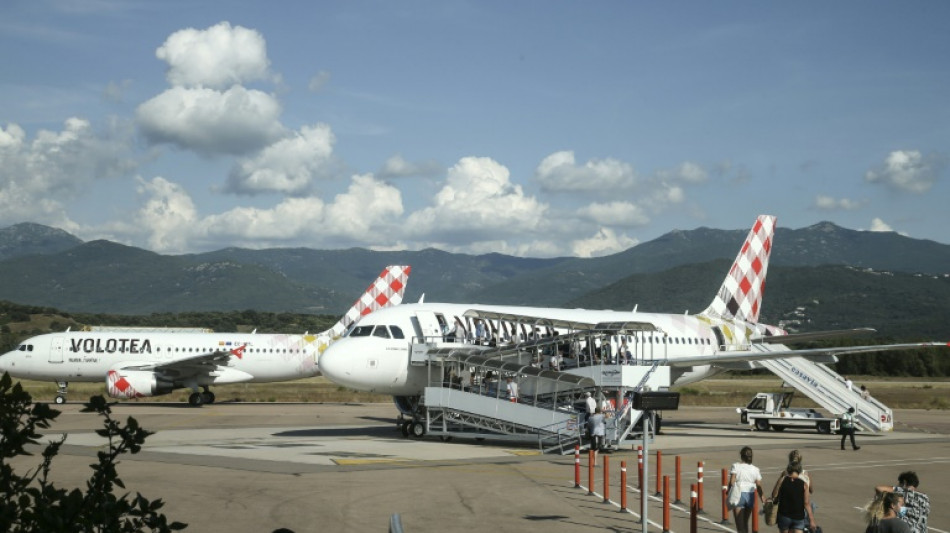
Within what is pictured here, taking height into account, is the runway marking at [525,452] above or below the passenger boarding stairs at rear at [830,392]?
below

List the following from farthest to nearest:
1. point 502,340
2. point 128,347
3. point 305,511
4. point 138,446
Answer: point 128,347 < point 502,340 < point 305,511 < point 138,446

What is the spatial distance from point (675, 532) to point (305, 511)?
243 inches

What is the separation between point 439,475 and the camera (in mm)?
22391

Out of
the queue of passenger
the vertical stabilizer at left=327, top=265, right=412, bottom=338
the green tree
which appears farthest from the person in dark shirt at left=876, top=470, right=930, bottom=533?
the vertical stabilizer at left=327, top=265, right=412, bottom=338

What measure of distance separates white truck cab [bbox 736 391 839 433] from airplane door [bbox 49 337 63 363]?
31.9m

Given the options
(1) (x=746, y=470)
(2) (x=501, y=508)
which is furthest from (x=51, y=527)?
(2) (x=501, y=508)

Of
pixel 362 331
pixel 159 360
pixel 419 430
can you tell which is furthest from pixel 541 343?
pixel 159 360

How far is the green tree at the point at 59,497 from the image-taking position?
5.69 m

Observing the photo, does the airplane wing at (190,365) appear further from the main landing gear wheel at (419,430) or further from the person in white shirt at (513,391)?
the person in white shirt at (513,391)

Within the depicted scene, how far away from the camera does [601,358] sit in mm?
30328

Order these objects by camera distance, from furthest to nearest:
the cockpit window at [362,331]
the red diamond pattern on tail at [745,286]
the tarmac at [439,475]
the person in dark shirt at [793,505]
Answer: the red diamond pattern on tail at [745,286]
the cockpit window at [362,331]
the tarmac at [439,475]
the person in dark shirt at [793,505]

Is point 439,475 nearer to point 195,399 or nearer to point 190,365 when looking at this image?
point 190,365

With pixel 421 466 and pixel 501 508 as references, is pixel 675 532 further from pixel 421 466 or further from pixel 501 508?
pixel 421 466

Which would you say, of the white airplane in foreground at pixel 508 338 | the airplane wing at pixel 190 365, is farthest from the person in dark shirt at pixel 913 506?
the airplane wing at pixel 190 365
